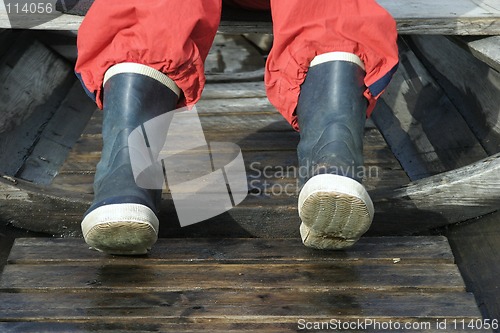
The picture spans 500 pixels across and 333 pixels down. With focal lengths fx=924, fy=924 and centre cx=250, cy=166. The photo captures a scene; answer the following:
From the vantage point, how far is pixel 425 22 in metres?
2.46

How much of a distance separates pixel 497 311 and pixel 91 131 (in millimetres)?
1492

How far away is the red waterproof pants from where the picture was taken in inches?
72.5

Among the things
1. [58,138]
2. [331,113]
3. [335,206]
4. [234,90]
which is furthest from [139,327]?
[234,90]

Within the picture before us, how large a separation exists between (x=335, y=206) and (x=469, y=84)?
4.55 feet

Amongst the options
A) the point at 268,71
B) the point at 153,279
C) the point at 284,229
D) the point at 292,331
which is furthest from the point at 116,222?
the point at 284,229

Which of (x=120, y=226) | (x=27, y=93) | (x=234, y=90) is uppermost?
(x=120, y=226)

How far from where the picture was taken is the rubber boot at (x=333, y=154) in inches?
67.1

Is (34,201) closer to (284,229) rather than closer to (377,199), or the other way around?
(284,229)

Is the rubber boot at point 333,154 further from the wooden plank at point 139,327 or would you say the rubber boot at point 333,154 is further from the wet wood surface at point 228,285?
the wooden plank at point 139,327

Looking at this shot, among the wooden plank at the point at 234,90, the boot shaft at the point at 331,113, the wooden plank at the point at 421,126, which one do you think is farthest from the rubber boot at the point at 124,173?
the wooden plank at the point at 234,90

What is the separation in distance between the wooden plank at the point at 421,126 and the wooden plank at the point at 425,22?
1.35 ft

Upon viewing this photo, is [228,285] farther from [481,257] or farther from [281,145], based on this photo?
[281,145]

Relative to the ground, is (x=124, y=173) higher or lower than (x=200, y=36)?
lower

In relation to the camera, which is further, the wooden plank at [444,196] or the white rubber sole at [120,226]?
the wooden plank at [444,196]
